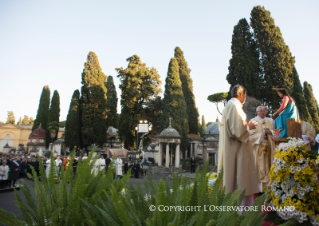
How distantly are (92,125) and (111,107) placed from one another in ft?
44.7

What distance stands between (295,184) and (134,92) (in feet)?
109

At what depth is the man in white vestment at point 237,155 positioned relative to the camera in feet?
12.7

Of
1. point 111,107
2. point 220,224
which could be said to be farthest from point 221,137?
point 111,107

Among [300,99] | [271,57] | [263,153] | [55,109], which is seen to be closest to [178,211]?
[263,153]

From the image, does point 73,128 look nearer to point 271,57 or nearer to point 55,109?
point 55,109

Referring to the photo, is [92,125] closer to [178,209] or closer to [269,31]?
[269,31]

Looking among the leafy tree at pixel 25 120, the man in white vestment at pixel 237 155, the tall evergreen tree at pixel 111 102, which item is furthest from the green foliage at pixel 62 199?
the leafy tree at pixel 25 120

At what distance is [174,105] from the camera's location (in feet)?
118

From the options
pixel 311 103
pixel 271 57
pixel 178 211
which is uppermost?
pixel 271 57

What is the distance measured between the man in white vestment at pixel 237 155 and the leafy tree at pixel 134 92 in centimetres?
3194

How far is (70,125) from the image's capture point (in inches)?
1641

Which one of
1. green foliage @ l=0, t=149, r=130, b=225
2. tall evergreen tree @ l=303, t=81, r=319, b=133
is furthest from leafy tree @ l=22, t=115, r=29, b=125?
green foliage @ l=0, t=149, r=130, b=225

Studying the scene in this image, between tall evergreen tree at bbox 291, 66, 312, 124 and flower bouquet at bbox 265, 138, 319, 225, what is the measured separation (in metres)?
25.3

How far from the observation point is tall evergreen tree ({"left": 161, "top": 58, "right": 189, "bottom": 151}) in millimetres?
35906
